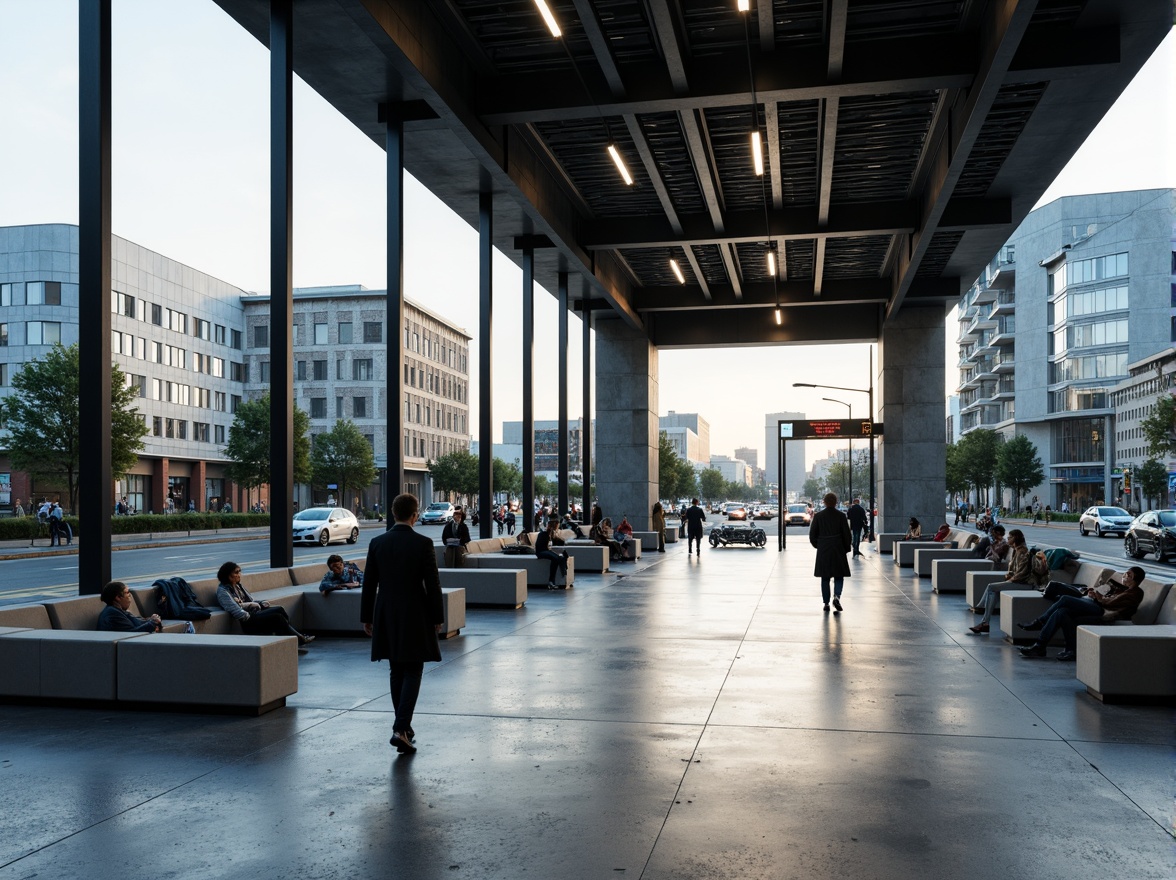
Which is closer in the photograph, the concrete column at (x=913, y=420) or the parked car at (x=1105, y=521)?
the concrete column at (x=913, y=420)

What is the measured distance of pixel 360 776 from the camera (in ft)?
20.1

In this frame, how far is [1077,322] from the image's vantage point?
95.5 meters

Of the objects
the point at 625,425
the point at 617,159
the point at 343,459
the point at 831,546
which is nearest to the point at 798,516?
the point at 625,425

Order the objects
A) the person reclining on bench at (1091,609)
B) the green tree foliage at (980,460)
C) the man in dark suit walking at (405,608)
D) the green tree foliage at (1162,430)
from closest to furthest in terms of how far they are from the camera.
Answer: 1. the man in dark suit walking at (405,608)
2. the person reclining on bench at (1091,609)
3. the green tree foliage at (1162,430)
4. the green tree foliage at (980,460)

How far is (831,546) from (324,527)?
2882 centimetres

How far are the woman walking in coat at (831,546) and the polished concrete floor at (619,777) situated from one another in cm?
418

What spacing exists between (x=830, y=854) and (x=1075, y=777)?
7.54ft

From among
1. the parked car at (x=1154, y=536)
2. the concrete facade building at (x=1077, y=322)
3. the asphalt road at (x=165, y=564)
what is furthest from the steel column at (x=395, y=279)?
the concrete facade building at (x=1077, y=322)

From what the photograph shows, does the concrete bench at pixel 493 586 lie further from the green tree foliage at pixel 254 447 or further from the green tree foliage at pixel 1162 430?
the green tree foliage at pixel 254 447

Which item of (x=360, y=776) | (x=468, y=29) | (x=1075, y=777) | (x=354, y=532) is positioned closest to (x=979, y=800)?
(x=1075, y=777)

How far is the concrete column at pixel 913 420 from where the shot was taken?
31641 millimetres

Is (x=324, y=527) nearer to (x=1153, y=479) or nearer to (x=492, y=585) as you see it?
(x=492, y=585)

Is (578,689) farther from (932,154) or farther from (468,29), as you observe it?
(932,154)

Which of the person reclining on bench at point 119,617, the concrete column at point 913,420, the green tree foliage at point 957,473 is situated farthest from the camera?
the green tree foliage at point 957,473
